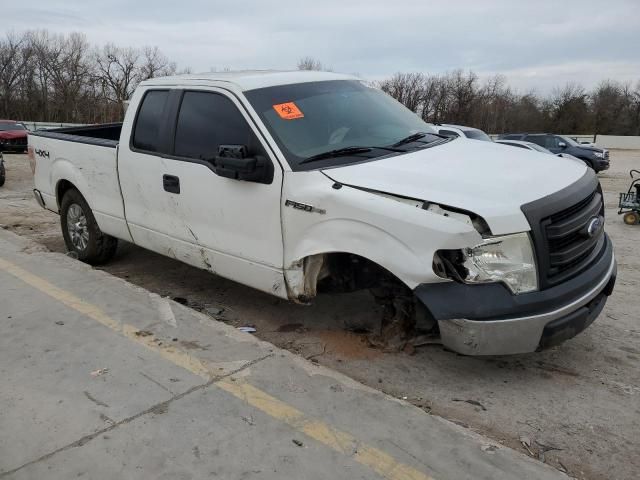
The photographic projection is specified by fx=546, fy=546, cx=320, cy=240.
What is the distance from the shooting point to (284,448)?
2.67 m

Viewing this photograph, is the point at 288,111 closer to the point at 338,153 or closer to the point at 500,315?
the point at 338,153

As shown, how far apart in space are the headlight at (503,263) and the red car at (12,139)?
2498 cm


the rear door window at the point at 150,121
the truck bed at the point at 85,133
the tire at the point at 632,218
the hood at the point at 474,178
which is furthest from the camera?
the tire at the point at 632,218

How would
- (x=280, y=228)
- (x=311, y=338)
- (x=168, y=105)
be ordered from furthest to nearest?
(x=168, y=105) → (x=311, y=338) → (x=280, y=228)

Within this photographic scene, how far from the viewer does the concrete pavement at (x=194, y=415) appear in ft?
8.38

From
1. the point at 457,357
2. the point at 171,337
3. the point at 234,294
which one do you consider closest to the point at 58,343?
the point at 171,337

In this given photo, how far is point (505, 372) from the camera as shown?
3605mm

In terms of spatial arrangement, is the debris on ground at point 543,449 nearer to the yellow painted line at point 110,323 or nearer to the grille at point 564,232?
the grille at point 564,232

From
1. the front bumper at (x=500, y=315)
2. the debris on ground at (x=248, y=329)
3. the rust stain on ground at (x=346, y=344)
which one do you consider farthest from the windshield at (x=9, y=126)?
the front bumper at (x=500, y=315)

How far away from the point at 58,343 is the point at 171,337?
771 mm

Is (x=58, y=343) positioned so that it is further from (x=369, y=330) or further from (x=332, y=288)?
(x=369, y=330)

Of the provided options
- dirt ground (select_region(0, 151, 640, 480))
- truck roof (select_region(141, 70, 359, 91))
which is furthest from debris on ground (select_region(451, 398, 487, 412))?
truck roof (select_region(141, 70, 359, 91))

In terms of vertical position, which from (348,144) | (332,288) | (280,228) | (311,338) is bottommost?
(311,338)

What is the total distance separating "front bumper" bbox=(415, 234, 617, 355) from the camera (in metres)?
3.01
